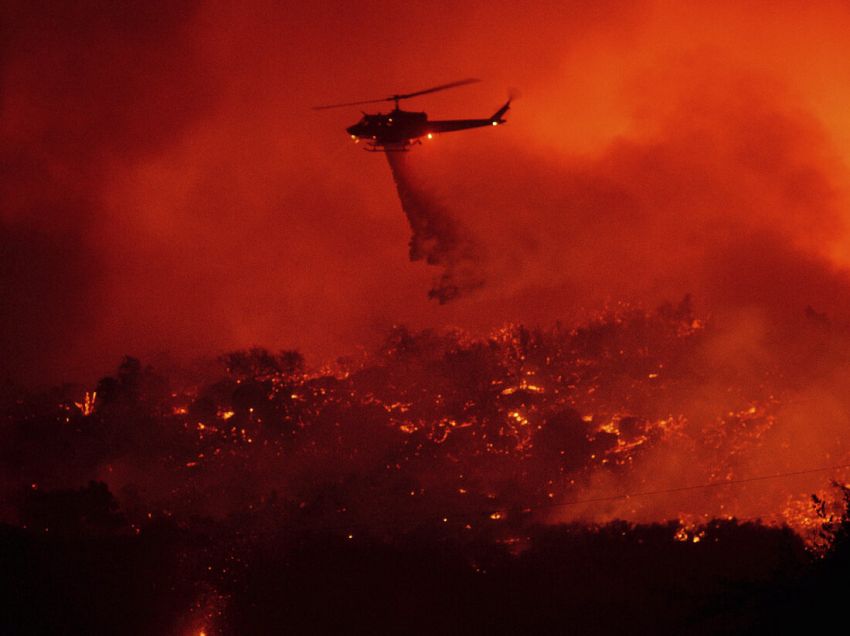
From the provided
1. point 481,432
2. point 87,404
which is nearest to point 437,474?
point 481,432

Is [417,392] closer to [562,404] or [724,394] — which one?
[562,404]

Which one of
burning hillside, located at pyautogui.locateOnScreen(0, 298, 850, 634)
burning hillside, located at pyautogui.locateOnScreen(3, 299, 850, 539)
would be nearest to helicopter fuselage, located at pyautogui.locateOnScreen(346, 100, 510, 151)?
burning hillside, located at pyautogui.locateOnScreen(0, 298, 850, 634)

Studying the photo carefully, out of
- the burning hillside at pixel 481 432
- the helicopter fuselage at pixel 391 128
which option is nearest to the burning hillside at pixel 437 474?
the burning hillside at pixel 481 432

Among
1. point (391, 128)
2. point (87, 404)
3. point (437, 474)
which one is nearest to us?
point (391, 128)

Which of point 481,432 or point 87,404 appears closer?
point 481,432

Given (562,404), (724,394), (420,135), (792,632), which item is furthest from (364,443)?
(792,632)

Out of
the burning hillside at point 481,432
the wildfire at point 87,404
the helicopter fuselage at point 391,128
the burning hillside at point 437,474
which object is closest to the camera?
the helicopter fuselage at point 391,128

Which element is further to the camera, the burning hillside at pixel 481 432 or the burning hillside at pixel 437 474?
the burning hillside at pixel 481 432

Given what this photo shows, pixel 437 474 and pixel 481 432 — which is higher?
pixel 481 432

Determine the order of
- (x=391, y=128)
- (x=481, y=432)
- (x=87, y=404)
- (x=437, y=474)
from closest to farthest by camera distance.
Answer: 1. (x=391, y=128)
2. (x=437, y=474)
3. (x=481, y=432)
4. (x=87, y=404)

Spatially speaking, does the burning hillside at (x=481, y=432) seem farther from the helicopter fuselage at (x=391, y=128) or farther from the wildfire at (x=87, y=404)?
the helicopter fuselage at (x=391, y=128)

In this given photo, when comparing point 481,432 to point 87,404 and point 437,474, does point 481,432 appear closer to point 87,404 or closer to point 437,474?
point 437,474
